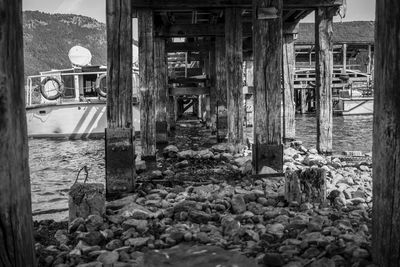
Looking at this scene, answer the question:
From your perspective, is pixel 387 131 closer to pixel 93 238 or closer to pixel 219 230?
pixel 219 230

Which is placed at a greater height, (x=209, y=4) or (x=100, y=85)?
(x=209, y=4)

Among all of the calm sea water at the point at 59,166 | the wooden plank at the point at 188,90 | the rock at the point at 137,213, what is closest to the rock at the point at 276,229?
the rock at the point at 137,213

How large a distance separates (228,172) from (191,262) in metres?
3.68

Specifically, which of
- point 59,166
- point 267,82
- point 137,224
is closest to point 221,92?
point 59,166

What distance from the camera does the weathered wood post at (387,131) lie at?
2.41 metres

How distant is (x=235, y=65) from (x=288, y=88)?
97.9 inches

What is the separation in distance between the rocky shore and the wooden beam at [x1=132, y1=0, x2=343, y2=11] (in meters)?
3.88

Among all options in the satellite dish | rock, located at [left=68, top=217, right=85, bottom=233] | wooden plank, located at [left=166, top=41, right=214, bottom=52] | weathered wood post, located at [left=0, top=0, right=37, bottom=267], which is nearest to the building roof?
the satellite dish

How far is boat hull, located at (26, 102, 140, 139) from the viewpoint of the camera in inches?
729

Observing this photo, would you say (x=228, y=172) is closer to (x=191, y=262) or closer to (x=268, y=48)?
(x=268, y=48)

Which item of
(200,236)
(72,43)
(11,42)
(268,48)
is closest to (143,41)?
(268,48)

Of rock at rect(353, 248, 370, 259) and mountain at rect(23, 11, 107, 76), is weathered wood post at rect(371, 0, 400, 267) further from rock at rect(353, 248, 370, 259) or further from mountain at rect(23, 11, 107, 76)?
mountain at rect(23, 11, 107, 76)

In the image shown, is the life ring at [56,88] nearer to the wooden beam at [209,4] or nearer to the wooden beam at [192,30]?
the wooden beam at [192,30]

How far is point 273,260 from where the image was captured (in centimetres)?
290
